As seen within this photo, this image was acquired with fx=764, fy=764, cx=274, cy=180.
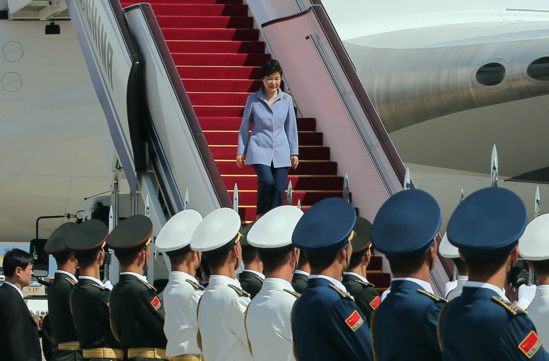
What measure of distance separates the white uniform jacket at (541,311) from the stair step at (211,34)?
639 cm

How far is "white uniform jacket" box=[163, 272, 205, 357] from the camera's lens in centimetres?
419

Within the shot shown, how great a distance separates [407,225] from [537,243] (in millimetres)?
767

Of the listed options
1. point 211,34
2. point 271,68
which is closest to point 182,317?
point 271,68

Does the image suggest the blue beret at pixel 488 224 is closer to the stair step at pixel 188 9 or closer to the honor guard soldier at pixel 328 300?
the honor guard soldier at pixel 328 300

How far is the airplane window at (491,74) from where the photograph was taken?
1092 centimetres

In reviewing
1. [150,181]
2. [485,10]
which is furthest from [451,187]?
[150,181]

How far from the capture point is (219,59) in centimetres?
859

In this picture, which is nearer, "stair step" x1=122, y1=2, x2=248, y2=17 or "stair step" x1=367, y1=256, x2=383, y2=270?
"stair step" x1=367, y1=256, x2=383, y2=270

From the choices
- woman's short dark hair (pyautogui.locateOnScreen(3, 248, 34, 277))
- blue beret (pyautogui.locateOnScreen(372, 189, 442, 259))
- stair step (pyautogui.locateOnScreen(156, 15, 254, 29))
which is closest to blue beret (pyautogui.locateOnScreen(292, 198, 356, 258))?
blue beret (pyautogui.locateOnScreen(372, 189, 442, 259))

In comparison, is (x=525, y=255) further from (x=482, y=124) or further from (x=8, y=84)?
(x=8, y=84)

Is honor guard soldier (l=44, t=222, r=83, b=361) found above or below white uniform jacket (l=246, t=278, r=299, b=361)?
below

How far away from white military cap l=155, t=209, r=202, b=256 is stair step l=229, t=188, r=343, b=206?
2420mm

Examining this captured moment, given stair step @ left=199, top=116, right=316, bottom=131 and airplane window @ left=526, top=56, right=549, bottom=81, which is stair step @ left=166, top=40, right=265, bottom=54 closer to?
stair step @ left=199, top=116, right=316, bottom=131

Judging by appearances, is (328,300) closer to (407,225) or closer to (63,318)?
(407,225)
